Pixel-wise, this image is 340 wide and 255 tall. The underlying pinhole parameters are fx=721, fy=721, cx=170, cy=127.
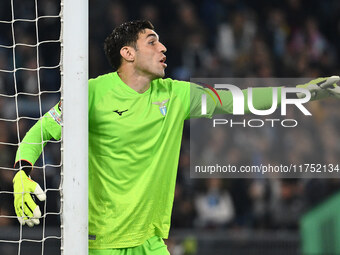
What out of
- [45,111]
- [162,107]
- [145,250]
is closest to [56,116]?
[162,107]

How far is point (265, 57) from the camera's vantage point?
9.57 m

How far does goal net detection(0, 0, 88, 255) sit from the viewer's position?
11.9 ft

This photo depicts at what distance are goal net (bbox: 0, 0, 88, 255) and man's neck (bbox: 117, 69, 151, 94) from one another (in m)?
0.40

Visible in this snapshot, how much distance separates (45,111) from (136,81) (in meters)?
4.55

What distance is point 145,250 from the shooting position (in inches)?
151

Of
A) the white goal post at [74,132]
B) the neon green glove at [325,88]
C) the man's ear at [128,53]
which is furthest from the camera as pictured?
the neon green glove at [325,88]

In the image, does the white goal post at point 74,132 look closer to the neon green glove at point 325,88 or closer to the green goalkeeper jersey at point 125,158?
the green goalkeeper jersey at point 125,158

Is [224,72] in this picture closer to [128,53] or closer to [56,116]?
[128,53]

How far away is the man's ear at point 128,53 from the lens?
405 centimetres

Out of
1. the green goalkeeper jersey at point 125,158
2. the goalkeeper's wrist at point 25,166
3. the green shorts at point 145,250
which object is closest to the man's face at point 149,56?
the green goalkeeper jersey at point 125,158

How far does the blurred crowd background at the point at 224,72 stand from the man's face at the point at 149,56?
3486 mm

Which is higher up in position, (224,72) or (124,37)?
(224,72)

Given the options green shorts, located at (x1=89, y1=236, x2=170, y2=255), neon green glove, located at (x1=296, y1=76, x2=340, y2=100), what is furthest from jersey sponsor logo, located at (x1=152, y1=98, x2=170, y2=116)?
neon green glove, located at (x1=296, y1=76, x2=340, y2=100)

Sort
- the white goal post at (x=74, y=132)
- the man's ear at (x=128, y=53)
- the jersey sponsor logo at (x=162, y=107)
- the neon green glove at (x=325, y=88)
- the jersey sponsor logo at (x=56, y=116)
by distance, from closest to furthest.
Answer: the white goal post at (x=74, y=132)
the jersey sponsor logo at (x=56, y=116)
the jersey sponsor logo at (x=162, y=107)
the man's ear at (x=128, y=53)
the neon green glove at (x=325, y=88)
